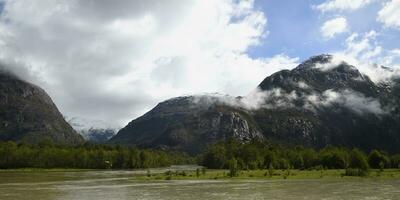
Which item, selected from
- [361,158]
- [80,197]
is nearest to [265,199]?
[80,197]

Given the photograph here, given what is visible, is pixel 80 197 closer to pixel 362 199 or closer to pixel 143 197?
pixel 143 197

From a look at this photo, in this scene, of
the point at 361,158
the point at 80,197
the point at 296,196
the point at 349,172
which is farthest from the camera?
the point at 361,158

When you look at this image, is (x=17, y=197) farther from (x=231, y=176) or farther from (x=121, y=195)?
(x=231, y=176)

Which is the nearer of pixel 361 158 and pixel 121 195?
pixel 121 195

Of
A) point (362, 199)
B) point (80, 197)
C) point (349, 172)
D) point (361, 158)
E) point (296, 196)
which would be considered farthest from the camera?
point (361, 158)

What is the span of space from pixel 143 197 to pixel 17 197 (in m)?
19.8

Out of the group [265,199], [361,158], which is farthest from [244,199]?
[361,158]

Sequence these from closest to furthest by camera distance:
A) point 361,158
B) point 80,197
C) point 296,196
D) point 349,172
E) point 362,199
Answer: point 362,199
point 296,196
point 80,197
point 349,172
point 361,158

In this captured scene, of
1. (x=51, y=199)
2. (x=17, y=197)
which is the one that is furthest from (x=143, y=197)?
(x=17, y=197)

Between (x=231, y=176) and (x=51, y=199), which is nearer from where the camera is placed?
(x=51, y=199)

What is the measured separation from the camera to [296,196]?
73.7 meters

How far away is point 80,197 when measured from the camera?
260 ft

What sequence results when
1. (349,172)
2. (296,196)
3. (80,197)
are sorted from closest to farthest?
(296,196) < (80,197) < (349,172)

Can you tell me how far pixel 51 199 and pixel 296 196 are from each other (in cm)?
3760
